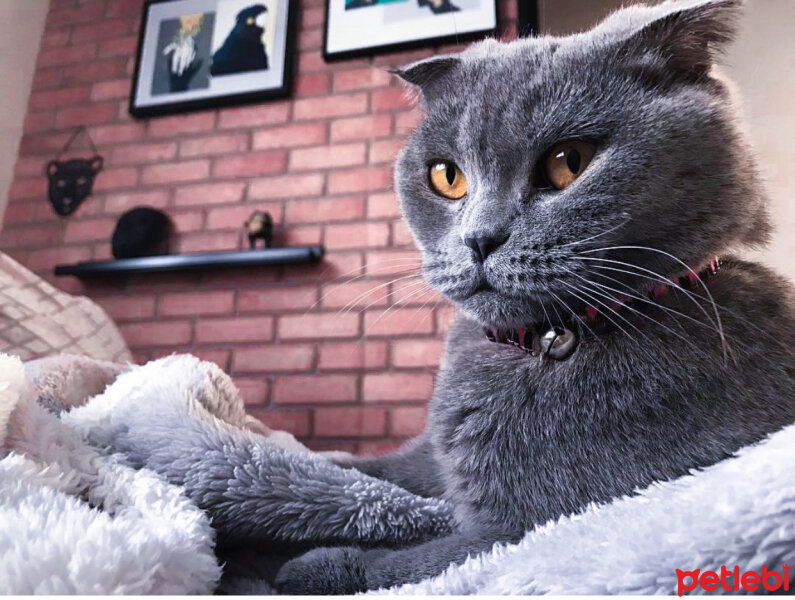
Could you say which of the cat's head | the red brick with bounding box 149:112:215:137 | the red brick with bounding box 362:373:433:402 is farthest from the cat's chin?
the red brick with bounding box 149:112:215:137

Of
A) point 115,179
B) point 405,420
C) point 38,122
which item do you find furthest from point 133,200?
point 405,420

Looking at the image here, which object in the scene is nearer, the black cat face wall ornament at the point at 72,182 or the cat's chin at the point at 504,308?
the cat's chin at the point at 504,308

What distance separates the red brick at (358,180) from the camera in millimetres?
1768

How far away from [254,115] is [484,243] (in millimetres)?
1655

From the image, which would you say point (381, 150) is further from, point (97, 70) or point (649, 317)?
point (649, 317)

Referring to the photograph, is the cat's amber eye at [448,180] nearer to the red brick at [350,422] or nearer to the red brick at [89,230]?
the red brick at [350,422]

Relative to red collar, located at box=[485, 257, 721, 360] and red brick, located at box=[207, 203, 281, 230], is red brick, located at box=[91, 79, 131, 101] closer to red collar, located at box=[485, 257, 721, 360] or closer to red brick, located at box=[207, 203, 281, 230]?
red brick, located at box=[207, 203, 281, 230]

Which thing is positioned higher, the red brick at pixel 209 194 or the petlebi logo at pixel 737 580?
the red brick at pixel 209 194

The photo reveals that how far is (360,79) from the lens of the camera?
6.06 feet

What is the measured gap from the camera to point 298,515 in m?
0.54

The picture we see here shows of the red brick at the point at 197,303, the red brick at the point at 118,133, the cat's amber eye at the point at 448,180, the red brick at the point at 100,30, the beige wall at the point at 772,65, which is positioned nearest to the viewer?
the cat's amber eye at the point at 448,180

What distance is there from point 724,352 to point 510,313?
17 cm

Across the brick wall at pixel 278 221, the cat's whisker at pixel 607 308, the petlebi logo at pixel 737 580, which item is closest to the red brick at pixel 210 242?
the brick wall at pixel 278 221

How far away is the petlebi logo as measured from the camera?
0.27 metres
